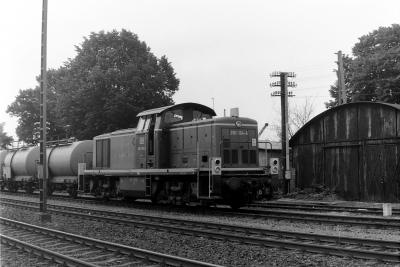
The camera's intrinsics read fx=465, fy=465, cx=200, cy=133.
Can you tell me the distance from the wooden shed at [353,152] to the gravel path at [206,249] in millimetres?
12671

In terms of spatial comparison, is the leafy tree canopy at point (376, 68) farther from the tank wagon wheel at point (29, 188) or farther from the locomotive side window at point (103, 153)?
the tank wagon wheel at point (29, 188)

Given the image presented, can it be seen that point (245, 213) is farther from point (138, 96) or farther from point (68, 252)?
point (138, 96)

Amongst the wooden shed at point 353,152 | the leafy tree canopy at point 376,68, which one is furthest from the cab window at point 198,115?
the leafy tree canopy at point 376,68

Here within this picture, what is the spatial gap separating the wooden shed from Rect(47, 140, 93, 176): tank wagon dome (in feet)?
38.1

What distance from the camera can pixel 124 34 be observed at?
131 feet

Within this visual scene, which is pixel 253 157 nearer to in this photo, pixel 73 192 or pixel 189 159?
pixel 189 159

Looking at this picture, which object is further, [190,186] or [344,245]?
[190,186]

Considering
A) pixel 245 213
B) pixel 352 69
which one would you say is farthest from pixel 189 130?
pixel 352 69

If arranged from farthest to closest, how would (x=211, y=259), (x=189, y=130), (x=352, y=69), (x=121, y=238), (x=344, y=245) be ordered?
(x=352, y=69) → (x=189, y=130) → (x=121, y=238) → (x=344, y=245) → (x=211, y=259)

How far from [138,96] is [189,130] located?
20412 millimetres

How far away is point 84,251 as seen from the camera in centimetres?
1014

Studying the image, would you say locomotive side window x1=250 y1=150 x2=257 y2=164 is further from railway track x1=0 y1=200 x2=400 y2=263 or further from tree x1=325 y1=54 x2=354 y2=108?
tree x1=325 y1=54 x2=354 y2=108

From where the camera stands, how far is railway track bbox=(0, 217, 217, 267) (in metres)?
8.66

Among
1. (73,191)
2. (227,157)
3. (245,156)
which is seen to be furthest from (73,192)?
(245,156)
